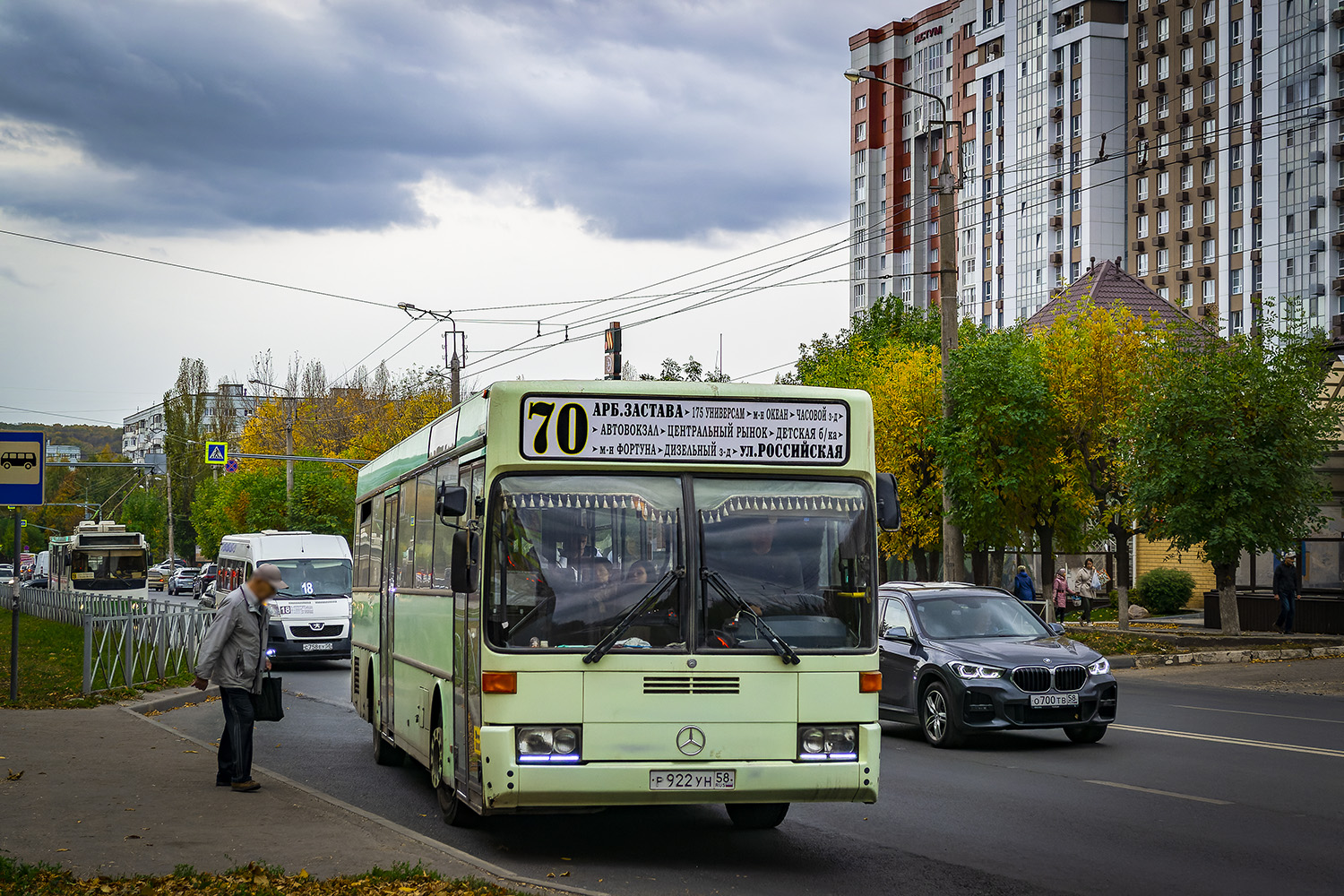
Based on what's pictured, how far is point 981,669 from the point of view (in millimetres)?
13852

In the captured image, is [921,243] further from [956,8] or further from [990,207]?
[956,8]

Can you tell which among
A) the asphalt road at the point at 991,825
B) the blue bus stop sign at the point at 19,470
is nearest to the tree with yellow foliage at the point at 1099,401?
the asphalt road at the point at 991,825

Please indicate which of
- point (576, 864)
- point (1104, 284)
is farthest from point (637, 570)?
point (1104, 284)

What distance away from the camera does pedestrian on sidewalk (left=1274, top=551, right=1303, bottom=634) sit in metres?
32.4

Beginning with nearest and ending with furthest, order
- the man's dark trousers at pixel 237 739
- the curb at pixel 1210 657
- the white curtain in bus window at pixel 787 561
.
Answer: the white curtain in bus window at pixel 787 561 < the man's dark trousers at pixel 237 739 < the curb at pixel 1210 657

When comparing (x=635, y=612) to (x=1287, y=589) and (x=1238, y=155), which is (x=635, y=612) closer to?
(x=1287, y=589)

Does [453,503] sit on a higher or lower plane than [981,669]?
higher

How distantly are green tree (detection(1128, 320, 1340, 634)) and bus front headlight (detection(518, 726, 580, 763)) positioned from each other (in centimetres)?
2400

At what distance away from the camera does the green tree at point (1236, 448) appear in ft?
96.1

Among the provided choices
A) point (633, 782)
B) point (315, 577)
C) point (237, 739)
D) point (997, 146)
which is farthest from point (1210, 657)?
point (997, 146)

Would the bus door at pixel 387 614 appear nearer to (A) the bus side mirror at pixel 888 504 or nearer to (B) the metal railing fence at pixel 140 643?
(A) the bus side mirror at pixel 888 504

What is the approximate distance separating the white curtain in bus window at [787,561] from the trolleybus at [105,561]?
5580 centimetres

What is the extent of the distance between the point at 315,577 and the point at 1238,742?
1672cm

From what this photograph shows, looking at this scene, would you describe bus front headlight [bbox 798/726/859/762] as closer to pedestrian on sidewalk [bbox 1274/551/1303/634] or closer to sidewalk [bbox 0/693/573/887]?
sidewalk [bbox 0/693/573/887]
